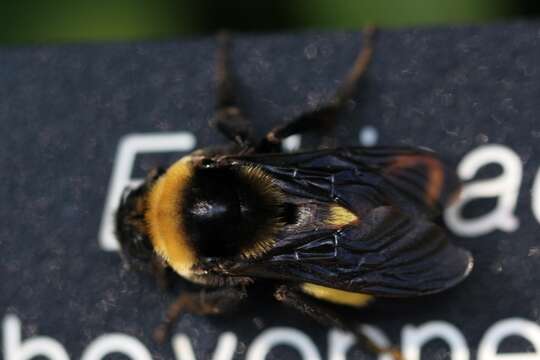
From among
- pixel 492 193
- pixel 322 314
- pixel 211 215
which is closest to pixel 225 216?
pixel 211 215

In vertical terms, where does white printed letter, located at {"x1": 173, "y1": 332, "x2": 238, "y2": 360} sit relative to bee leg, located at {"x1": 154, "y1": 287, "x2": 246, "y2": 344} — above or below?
below

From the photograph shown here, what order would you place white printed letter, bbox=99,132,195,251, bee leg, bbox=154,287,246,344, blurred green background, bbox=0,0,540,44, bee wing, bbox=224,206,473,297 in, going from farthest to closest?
blurred green background, bbox=0,0,540,44, white printed letter, bbox=99,132,195,251, bee leg, bbox=154,287,246,344, bee wing, bbox=224,206,473,297

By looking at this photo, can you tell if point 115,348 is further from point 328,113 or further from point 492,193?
point 492,193

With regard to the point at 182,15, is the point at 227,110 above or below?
below

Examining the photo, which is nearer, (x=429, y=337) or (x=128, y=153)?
(x=429, y=337)

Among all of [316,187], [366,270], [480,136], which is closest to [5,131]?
[316,187]

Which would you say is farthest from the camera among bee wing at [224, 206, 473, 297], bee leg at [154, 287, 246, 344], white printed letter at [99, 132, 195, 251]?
white printed letter at [99, 132, 195, 251]

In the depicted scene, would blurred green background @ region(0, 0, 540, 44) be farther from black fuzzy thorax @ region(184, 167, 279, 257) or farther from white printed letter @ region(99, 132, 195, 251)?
black fuzzy thorax @ region(184, 167, 279, 257)

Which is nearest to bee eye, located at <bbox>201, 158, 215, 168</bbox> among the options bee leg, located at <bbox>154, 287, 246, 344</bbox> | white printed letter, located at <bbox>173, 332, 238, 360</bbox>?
bee leg, located at <bbox>154, 287, 246, 344</bbox>
